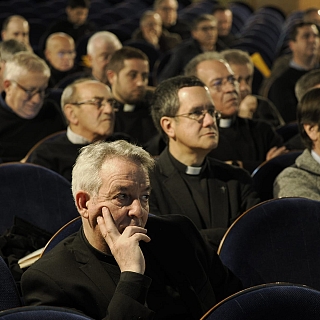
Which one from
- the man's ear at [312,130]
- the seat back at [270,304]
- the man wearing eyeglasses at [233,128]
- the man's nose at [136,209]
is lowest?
the man wearing eyeglasses at [233,128]

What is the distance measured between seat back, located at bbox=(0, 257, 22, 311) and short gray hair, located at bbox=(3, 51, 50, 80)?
8.79 ft

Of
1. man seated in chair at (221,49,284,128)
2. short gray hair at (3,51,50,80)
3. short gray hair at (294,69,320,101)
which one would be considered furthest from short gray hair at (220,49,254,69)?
short gray hair at (3,51,50,80)

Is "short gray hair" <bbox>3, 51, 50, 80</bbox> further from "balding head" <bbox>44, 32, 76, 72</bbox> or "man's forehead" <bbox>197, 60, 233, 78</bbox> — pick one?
"balding head" <bbox>44, 32, 76, 72</bbox>

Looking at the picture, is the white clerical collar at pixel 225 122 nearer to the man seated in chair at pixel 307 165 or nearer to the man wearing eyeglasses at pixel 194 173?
the man wearing eyeglasses at pixel 194 173

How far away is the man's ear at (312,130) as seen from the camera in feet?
11.1

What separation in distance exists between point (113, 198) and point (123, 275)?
25cm

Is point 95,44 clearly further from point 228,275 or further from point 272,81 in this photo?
point 228,275

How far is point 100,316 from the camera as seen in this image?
7.18 ft

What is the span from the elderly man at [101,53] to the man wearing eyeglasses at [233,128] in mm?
2147

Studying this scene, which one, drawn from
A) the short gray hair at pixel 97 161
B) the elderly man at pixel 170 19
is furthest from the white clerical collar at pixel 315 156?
the elderly man at pixel 170 19

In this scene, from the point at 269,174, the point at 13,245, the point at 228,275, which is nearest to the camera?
the point at 228,275

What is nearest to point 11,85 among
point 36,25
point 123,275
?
point 123,275

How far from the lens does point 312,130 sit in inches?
134

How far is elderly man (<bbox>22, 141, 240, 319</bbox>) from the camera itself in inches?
85.1
